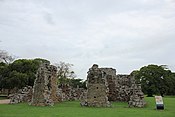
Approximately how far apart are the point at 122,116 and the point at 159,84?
42872mm

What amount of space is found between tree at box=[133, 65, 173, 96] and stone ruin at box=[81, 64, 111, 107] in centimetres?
3128

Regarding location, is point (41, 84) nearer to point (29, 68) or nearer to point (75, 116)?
point (75, 116)

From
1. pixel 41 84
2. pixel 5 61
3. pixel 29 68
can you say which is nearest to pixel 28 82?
pixel 29 68

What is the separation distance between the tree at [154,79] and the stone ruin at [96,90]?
3128 cm

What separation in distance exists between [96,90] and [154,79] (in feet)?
112

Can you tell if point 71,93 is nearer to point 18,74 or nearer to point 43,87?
point 18,74

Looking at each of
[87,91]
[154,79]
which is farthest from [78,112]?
[154,79]

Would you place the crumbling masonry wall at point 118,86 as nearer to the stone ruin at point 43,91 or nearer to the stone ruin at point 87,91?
the stone ruin at point 87,91

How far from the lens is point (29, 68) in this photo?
47.9 metres

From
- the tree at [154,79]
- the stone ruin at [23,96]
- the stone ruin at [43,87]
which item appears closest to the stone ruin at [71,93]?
the stone ruin at [23,96]

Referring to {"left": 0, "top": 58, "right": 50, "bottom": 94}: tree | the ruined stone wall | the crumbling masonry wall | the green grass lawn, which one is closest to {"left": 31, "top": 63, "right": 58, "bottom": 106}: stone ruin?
the green grass lawn

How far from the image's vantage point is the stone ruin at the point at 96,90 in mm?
24656

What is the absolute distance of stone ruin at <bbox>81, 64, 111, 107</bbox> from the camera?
80.9 ft

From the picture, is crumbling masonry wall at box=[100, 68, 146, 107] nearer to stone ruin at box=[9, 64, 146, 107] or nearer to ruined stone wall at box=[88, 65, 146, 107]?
ruined stone wall at box=[88, 65, 146, 107]
